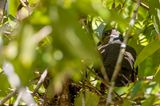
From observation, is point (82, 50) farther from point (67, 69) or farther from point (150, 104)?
point (150, 104)

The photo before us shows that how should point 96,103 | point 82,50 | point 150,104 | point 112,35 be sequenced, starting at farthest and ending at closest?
point 112,35, point 96,103, point 150,104, point 82,50

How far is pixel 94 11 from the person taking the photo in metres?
0.44

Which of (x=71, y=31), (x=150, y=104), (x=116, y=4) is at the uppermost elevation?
(x=116, y=4)

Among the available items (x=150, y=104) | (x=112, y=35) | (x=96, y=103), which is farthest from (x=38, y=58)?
(x=112, y=35)

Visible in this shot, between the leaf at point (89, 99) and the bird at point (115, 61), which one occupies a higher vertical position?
the bird at point (115, 61)

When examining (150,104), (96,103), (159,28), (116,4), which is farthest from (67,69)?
(116,4)

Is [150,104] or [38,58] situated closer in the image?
[38,58]

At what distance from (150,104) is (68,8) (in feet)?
1.42

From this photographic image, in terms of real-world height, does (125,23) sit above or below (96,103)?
above

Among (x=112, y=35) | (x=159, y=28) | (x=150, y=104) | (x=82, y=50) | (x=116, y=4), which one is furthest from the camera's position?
(x=116, y=4)

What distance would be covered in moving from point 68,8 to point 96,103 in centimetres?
74

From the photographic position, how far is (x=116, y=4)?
141cm

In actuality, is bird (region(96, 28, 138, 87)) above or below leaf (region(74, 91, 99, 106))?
above

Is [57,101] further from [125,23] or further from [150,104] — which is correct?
[125,23]
